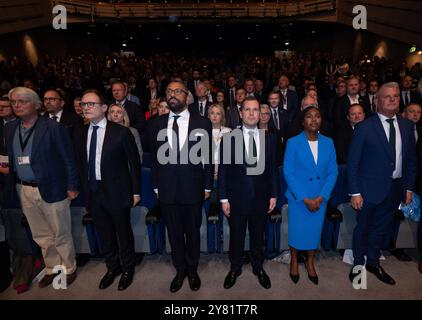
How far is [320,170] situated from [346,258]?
45.6 inches

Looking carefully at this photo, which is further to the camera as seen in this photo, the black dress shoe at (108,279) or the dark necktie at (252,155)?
the black dress shoe at (108,279)

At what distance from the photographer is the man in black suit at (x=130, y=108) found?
16.3 ft

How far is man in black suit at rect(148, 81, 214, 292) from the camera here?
2668 millimetres

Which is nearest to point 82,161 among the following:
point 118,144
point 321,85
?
point 118,144

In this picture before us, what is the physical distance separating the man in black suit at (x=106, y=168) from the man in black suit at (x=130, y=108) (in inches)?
84.6

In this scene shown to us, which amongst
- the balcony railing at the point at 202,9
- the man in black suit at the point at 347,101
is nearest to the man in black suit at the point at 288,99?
the man in black suit at the point at 347,101

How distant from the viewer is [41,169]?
274cm

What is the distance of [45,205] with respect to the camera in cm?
288

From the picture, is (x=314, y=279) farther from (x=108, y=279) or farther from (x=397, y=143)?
(x=108, y=279)

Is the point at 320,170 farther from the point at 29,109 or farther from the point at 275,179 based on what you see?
the point at 29,109

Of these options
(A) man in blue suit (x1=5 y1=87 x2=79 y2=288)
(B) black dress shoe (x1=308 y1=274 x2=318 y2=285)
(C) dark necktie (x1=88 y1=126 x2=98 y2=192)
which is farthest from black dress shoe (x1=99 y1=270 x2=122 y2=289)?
(B) black dress shoe (x1=308 y1=274 x2=318 y2=285)

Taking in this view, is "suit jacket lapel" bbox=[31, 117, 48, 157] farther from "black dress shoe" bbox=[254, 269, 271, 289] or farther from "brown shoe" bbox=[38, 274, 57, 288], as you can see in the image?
"black dress shoe" bbox=[254, 269, 271, 289]

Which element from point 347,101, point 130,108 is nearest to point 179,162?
point 130,108

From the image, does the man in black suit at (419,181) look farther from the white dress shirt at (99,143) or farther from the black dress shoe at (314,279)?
the white dress shirt at (99,143)
